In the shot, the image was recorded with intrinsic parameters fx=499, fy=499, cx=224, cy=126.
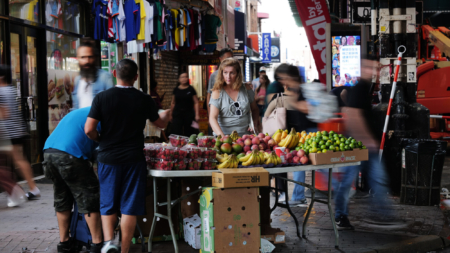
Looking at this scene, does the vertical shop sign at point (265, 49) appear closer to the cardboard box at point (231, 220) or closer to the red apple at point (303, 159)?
the red apple at point (303, 159)

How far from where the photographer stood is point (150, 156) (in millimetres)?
4902

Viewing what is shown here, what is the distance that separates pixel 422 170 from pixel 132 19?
6.13 meters

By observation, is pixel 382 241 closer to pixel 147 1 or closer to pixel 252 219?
pixel 252 219

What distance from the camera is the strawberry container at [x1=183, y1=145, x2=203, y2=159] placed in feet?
15.8

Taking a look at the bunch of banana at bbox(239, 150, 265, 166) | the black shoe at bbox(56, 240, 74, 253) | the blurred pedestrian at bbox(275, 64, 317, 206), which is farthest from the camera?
Result: the blurred pedestrian at bbox(275, 64, 317, 206)

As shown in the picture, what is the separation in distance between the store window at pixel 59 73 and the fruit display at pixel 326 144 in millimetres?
6043

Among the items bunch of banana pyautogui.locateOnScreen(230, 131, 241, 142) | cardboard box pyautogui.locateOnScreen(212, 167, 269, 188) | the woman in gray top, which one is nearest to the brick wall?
the woman in gray top

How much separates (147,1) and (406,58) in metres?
5.16

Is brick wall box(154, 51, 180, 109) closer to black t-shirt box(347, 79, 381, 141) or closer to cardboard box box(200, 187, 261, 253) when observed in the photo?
black t-shirt box(347, 79, 381, 141)

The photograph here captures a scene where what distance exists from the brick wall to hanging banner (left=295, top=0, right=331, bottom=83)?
4.72 metres

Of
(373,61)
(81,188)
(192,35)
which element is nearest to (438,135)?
(192,35)

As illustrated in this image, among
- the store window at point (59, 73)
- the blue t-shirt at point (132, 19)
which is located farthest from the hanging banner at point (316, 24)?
the store window at point (59, 73)

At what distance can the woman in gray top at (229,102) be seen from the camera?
5988 millimetres

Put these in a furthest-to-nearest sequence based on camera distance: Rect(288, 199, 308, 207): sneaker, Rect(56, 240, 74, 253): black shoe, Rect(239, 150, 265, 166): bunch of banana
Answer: Rect(288, 199, 308, 207): sneaker, Rect(56, 240, 74, 253): black shoe, Rect(239, 150, 265, 166): bunch of banana
